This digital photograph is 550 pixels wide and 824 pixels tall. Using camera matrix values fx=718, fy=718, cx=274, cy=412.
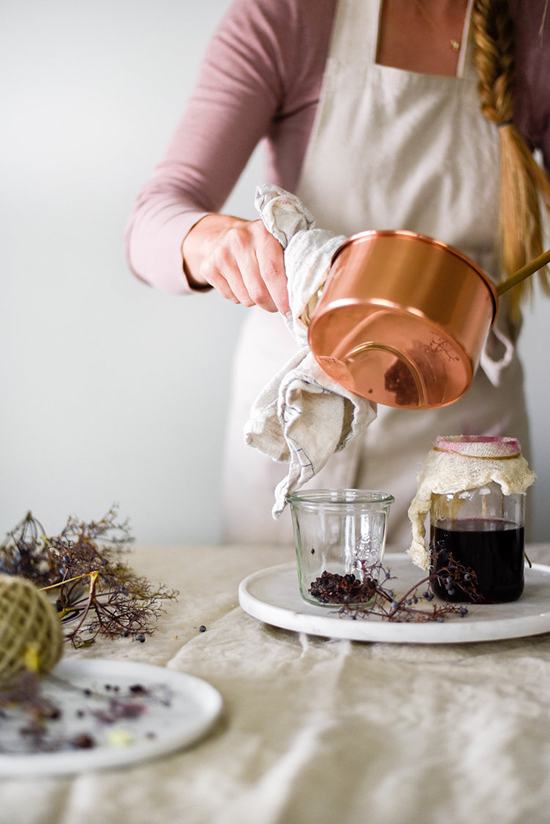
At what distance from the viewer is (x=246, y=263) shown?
0.64m

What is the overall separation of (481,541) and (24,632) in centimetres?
36

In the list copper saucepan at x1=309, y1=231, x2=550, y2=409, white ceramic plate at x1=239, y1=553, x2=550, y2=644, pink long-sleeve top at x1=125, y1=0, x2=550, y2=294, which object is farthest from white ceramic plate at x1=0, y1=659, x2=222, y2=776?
pink long-sleeve top at x1=125, y1=0, x2=550, y2=294

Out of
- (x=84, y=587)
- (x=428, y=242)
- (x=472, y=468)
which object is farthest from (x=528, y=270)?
(x=84, y=587)

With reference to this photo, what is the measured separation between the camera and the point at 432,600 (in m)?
0.59

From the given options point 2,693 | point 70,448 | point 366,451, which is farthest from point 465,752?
point 70,448

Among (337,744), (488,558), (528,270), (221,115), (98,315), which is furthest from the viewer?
(98,315)

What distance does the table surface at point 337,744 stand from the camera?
0.98 feet

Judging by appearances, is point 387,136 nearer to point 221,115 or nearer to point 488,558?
point 221,115

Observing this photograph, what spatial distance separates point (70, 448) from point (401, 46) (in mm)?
924

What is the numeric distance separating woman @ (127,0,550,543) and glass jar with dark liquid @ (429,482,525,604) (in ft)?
1.21

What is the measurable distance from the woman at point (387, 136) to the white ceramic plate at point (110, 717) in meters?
0.60

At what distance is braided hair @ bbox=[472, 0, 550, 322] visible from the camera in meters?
0.95

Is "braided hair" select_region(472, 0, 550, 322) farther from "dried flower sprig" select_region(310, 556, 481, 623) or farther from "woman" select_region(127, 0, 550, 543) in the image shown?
"dried flower sprig" select_region(310, 556, 481, 623)

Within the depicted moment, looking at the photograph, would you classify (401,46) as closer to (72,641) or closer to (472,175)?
(472,175)
